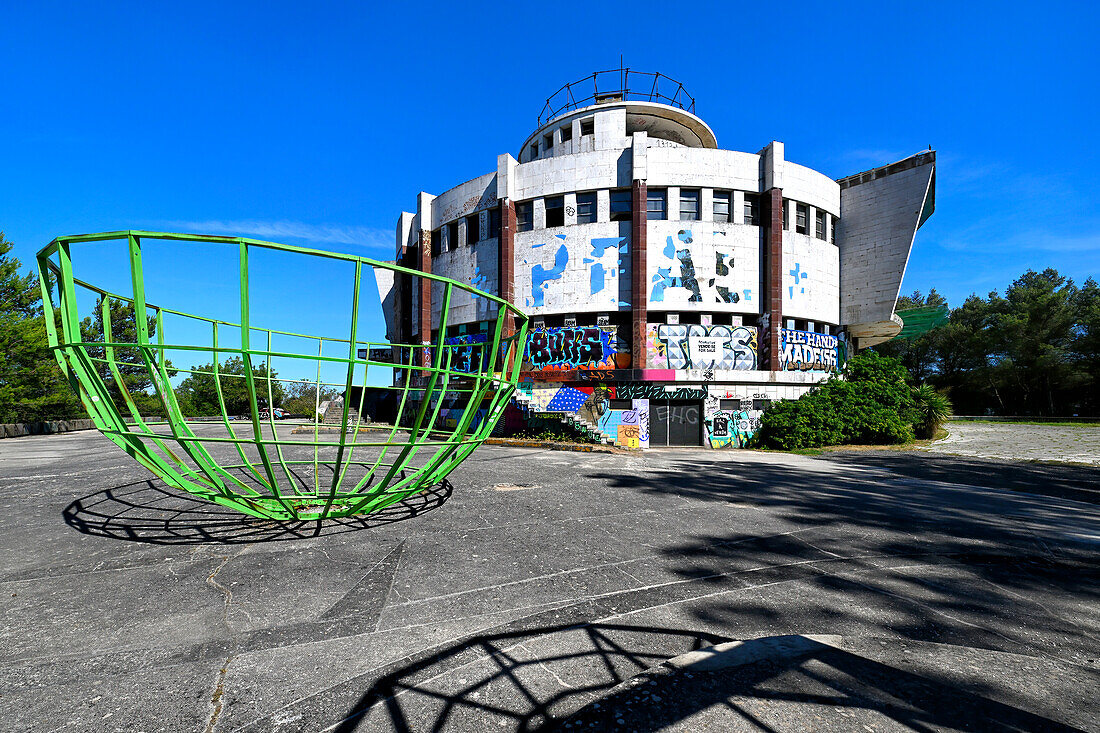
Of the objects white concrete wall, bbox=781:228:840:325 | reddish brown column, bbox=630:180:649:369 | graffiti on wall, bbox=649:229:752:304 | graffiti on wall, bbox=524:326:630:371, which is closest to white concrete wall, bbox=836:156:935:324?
white concrete wall, bbox=781:228:840:325

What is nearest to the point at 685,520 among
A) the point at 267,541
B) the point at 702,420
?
the point at 267,541

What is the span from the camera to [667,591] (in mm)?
3578

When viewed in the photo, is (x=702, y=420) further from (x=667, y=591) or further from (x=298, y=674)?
(x=298, y=674)

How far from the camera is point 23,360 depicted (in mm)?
19453

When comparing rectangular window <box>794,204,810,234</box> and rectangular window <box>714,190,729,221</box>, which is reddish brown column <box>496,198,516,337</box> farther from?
rectangular window <box>794,204,810,234</box>

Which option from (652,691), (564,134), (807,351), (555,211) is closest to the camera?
(652,691)

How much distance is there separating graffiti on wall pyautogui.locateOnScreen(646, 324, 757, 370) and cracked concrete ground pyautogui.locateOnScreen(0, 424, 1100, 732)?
49.6 ft

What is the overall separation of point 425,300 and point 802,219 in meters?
21.8

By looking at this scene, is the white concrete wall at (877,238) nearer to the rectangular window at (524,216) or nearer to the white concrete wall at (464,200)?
the rectangular window at (524,216)

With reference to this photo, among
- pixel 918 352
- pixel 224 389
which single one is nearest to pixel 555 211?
pixel 224 389

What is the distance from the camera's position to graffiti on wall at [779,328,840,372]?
21.7 metres

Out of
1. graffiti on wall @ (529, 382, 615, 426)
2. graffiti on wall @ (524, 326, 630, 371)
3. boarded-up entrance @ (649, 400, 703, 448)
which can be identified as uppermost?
graffiti on wall @ (524, 326, 630, 371)

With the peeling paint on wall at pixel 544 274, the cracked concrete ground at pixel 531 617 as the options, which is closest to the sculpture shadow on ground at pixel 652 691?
the cracked concrete ground at pixel 531 617

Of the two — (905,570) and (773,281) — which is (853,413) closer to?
(773,281)
